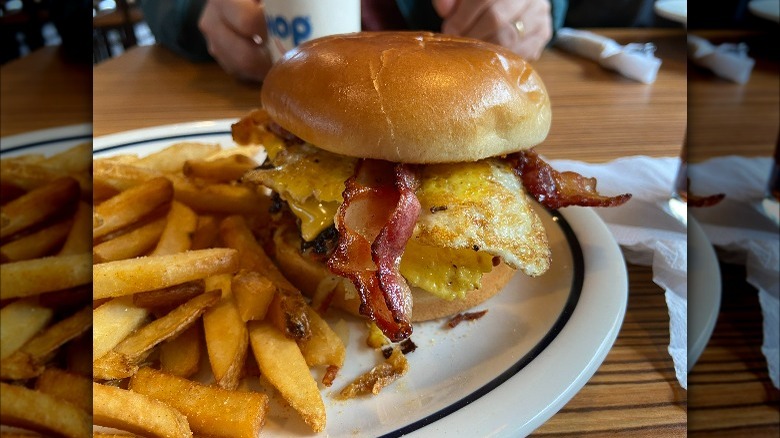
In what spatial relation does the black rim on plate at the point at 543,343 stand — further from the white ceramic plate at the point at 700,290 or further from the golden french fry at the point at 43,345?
the golden french fry at the point at 43,345

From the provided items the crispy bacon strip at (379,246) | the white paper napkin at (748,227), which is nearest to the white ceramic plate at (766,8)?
the white paper napkin at (748,227)

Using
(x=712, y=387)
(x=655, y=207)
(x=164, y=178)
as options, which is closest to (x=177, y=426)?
(x=164, y=178)

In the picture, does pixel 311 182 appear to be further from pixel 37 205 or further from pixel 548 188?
pixel 37 205

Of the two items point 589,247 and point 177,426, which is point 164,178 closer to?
point 177,426

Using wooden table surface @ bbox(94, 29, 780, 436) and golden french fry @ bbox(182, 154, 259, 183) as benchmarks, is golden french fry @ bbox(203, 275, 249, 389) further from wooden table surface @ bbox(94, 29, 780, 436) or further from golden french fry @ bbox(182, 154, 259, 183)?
wooden table surface @ bbox(94, 29, 780, 436)

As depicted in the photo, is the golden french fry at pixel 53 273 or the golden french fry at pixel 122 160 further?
the golden french fry at pixel 122 160
